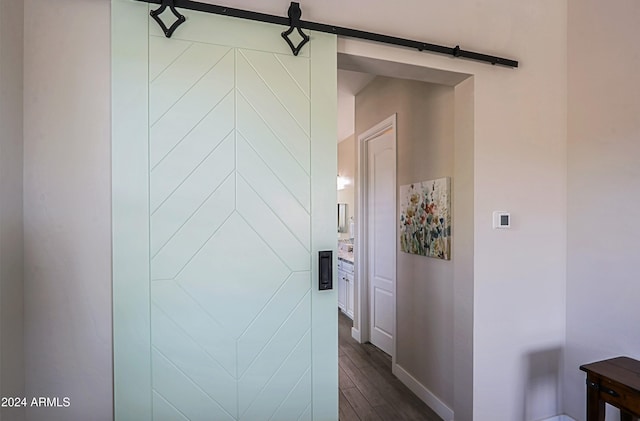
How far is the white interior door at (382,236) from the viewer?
3078 millimetres

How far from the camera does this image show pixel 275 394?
1.50 meters

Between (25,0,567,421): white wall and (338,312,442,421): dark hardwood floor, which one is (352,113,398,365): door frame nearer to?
(338,312,442,421): dark hardwood floor

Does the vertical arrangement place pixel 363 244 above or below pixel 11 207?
below

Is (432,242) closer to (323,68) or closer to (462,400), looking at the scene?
(462,400)

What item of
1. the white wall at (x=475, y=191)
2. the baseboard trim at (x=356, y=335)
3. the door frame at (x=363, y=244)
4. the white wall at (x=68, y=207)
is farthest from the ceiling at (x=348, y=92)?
the baseboard trim at (x=356, y=335)

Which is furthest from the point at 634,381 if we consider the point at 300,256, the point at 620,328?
the point at 300,256

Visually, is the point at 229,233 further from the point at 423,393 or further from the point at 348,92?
the point at 348,92

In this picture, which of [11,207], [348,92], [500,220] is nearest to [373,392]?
[500,220]

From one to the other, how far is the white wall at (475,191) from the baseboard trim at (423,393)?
0.72 ft

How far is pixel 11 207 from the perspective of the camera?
116 centimetres

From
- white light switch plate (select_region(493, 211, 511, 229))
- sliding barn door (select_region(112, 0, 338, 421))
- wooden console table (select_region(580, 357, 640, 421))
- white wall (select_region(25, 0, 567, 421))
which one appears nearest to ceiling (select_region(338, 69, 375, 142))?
white wall (select_region(25, 0, 567, 421))

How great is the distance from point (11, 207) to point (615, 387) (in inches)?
105

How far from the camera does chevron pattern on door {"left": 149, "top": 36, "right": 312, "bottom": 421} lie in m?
1.37

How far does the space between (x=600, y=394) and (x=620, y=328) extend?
46 centimetres
